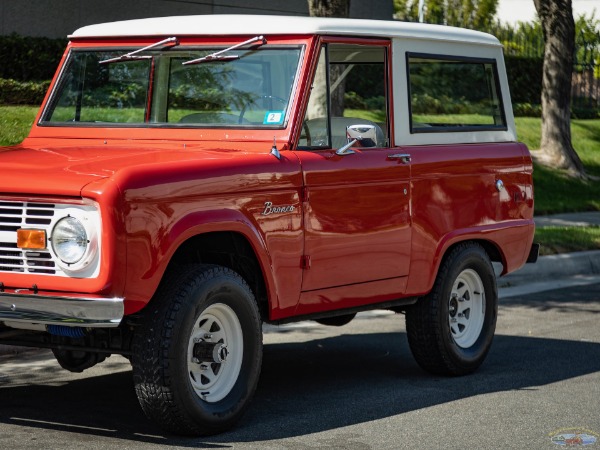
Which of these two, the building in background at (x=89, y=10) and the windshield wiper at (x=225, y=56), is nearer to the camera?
the windshield wiper at (x=225, y=56)

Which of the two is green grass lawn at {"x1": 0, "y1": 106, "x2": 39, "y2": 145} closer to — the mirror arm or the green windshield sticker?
the green windshield sticker

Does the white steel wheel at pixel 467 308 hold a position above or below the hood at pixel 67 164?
below

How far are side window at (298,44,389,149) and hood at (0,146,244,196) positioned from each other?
1.81 ft

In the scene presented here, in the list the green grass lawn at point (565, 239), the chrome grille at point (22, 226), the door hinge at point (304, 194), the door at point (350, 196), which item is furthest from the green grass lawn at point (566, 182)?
the chrome grille at point (22, 226)

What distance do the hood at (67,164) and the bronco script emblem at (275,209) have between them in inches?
14.4

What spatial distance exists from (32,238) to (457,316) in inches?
133

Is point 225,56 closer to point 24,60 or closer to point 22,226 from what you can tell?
point 22,226

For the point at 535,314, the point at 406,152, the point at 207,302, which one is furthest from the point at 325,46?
the point at 535,314

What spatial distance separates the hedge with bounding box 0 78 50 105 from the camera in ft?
56.2

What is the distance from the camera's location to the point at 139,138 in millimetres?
7430

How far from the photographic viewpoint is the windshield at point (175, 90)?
7.17 meters

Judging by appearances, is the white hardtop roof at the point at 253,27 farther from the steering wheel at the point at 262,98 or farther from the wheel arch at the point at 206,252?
the wheel arch at the point at 206,252

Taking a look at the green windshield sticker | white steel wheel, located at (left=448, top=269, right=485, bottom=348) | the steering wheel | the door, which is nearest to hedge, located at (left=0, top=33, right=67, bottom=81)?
white steel wheel, located at (left=448, top=269, right=485, bottom=348)

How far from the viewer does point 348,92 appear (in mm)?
8789
